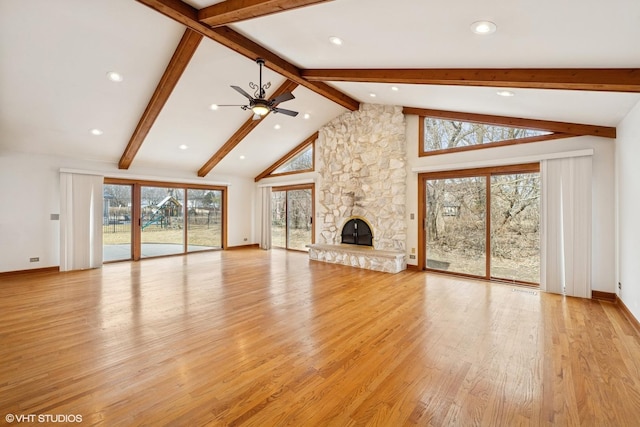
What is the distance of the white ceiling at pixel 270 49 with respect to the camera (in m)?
2.33

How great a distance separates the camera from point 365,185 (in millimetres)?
6801

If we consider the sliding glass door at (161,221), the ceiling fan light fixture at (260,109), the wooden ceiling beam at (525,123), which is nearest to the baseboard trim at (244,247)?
the sliding glass door at (161,221)

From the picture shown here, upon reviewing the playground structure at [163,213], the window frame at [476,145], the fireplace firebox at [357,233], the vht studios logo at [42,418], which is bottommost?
the vht studios logo at [42,418]

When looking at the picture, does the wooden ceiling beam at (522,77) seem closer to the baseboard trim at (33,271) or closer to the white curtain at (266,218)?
the white curtain at (266,218)

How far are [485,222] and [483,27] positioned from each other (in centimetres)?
371

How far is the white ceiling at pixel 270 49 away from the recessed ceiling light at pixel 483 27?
0.22 ft

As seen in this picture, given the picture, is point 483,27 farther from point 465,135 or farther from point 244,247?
point 244,247

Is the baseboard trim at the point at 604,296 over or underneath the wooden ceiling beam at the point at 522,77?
underneath

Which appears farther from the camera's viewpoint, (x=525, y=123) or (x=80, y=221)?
(x=80, y=221)

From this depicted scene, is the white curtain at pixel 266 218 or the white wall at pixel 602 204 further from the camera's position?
the white curtain at pixel 266 218

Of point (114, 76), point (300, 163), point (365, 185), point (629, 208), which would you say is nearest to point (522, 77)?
point (629, 208)

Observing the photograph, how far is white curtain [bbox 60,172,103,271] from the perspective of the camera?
6.02 metres

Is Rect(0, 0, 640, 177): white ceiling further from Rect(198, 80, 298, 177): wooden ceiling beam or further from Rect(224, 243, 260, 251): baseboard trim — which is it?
Rect(224, 243, 260, 251): baseboard trim

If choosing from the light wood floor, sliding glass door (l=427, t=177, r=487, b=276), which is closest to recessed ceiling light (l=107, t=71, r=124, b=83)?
the light wood floor
